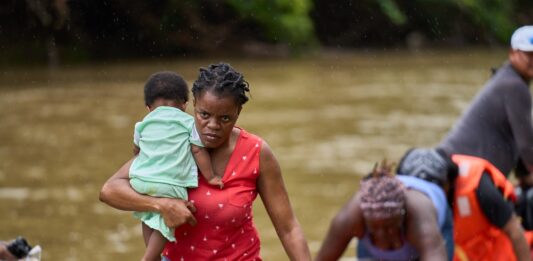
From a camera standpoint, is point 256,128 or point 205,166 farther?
point 256,128

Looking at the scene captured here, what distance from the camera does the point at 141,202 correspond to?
12.0ft

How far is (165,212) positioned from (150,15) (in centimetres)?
1991

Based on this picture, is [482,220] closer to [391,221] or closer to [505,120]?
[505,120]

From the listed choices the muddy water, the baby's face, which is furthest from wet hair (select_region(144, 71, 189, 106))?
the muddy water

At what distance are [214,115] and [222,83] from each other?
0.11 m

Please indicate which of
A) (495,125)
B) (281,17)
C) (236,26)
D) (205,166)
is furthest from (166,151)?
(236,26)

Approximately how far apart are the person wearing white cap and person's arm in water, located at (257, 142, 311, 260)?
2.39 metres

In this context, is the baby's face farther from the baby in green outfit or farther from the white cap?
the white cap

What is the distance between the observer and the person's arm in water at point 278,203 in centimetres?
370

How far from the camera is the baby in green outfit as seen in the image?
3.61 metres

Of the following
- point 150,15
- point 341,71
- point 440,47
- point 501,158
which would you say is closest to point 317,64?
point 341,71

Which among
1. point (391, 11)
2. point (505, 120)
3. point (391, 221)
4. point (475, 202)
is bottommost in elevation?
point (391, 11)

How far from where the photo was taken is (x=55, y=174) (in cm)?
1161

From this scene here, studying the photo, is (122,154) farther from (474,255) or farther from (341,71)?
(341,71)
